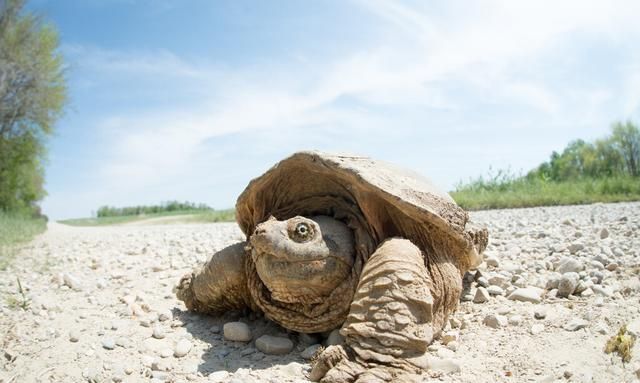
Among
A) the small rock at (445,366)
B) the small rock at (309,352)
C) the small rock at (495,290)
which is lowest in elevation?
the small rock at (309,352)

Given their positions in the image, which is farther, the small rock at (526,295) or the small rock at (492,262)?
the small rock at (492,262)

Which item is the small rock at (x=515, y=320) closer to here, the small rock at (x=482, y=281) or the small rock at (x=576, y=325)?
the small rock at (x=576, y=325)

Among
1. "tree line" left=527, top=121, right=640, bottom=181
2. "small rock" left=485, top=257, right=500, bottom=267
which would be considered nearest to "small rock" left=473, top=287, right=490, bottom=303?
"small rock" left=485, top=257, right=500, bottom=267

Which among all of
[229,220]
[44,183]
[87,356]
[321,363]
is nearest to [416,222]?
[321,363]

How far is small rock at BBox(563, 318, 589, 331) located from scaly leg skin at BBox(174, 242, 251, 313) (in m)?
2.11

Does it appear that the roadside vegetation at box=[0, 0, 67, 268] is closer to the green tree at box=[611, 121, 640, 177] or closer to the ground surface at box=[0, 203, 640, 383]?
the ground surface at box=[0, 203, 640, 383]

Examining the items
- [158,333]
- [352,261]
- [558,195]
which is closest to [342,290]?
[352,261]

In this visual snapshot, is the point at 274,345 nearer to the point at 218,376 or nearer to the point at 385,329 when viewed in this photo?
the point at 218,376

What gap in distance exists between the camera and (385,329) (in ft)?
7.08

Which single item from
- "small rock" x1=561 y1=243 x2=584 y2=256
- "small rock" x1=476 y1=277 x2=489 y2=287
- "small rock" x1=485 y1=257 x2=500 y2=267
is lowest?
"small rock" x1=476 y1=277 x2=489 y2=287

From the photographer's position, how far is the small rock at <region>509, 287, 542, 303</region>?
3.26m

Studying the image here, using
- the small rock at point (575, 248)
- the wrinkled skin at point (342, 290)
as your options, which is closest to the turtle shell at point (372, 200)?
the wrinkled skin at point (342, 290)

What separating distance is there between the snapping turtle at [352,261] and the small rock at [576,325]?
665mm

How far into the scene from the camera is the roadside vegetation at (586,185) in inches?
474
